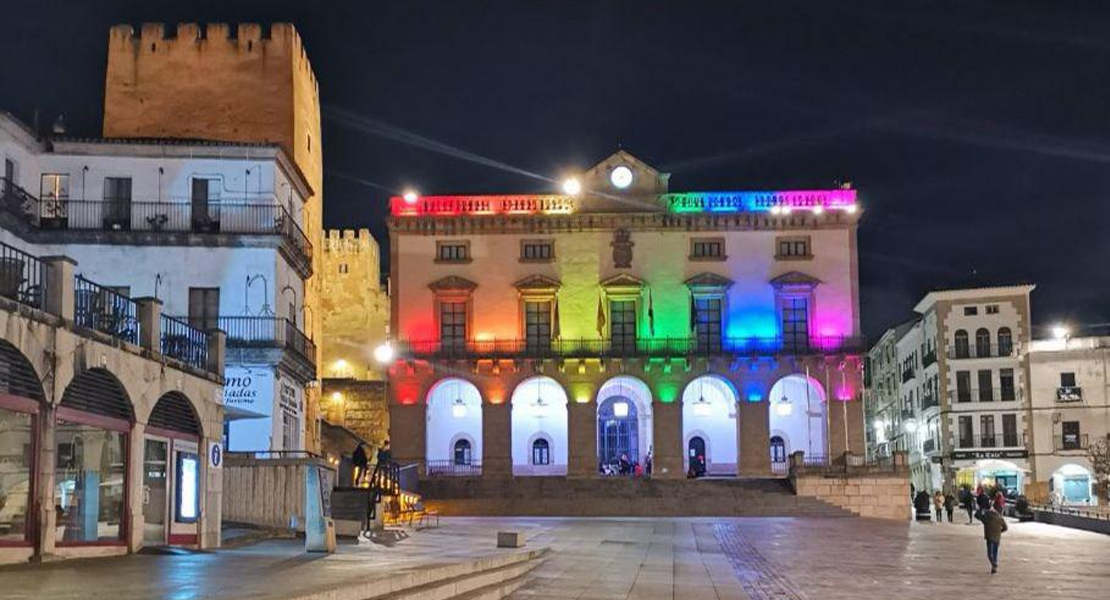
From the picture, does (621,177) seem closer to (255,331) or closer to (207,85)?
(207,85)

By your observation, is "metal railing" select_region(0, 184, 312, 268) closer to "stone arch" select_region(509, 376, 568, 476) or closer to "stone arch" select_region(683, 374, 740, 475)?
"stone arch" select_region(509, 376, 568, 476)

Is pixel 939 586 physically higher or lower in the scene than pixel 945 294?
lower

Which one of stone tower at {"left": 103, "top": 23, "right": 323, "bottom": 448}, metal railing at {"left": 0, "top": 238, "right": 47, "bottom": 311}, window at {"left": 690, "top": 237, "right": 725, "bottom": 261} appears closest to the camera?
metal railing at {"left": 0, "top": 238, "right": 47, "bottom": 311}

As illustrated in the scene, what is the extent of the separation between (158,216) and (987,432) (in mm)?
48380

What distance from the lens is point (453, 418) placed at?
5953 cm

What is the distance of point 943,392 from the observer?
234ft

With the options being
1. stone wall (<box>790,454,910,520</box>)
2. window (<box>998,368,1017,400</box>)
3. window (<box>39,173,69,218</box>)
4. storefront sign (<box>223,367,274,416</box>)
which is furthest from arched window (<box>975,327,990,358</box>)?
window (<box>39,173,69,218</box>)

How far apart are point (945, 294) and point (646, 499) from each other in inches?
1195

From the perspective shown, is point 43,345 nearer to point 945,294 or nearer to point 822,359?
point 822,359

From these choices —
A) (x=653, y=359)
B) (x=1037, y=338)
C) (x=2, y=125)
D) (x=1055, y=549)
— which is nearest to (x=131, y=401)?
(x=2, y=125)

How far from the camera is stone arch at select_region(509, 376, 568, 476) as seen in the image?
2333 inches

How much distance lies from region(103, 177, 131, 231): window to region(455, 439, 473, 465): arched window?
84.6ft

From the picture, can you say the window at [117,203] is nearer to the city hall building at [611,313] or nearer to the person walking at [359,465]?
the person walking at [359,465]

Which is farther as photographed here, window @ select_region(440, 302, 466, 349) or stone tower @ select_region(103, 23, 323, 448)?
window @ select_region(440, 302, 466, 349)
